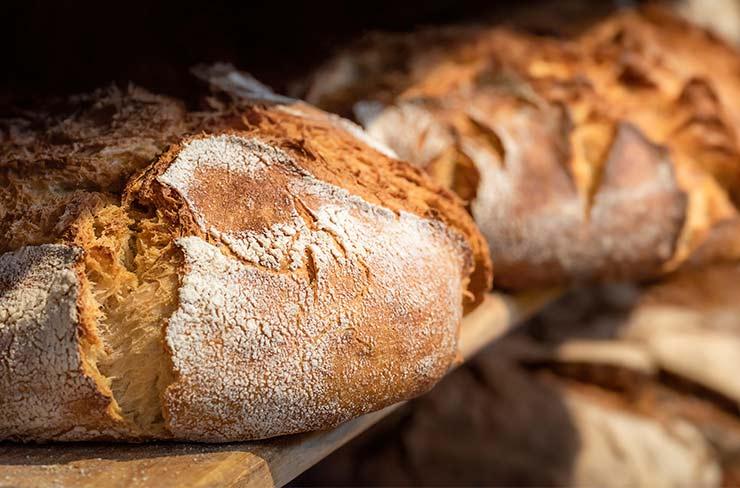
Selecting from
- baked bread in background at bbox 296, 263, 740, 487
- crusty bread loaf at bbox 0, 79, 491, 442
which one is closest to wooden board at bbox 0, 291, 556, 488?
crusty bread loaf at bbox 0, 79, 491, 442

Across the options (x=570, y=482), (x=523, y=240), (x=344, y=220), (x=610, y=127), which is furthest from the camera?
(x=570, y=482)

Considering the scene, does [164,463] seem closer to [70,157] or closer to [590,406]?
[70,157]

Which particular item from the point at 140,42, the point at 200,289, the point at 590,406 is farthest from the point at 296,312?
the point at 590,406

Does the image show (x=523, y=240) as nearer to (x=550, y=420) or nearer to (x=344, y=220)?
(x=344, y=220)

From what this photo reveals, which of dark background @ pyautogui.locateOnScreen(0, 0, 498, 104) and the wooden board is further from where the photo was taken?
dark background @ pyautogui.locateOnScreen(0, 0, 498, 104)

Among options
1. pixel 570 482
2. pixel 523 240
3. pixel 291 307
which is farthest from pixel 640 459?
pixel 291 307

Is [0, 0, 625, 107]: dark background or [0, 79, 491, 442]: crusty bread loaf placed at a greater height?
[0, 0, 625, 107]: dark background

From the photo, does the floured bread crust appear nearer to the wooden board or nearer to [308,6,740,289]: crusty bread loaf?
the wooden board
